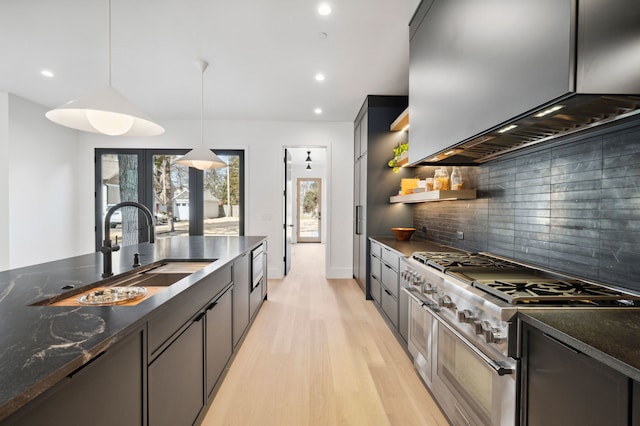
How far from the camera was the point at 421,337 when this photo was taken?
→ 214cm

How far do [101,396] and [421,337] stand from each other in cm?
183

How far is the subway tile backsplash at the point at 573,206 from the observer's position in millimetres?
1297

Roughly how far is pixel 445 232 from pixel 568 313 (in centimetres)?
208

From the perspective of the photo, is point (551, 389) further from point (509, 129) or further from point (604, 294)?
point (509, 129)

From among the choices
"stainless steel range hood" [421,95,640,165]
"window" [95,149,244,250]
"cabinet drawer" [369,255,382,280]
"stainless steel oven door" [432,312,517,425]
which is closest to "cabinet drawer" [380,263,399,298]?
"cabinet drawer" [369,255,382,280]

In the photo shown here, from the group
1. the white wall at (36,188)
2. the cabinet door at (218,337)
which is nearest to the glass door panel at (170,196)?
the white wall at (36,188)

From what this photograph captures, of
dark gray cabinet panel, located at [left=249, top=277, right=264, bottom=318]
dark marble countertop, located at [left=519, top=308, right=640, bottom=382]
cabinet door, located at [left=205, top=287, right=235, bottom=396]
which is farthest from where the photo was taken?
dark gray cabinet panel, located at [left=249, top=277, right=264, bottom=318]

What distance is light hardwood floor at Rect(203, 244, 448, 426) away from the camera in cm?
191

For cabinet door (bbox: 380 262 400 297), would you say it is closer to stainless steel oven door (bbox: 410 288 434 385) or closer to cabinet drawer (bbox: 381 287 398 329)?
cabinet drawer (bbox: 381 287 398 329)

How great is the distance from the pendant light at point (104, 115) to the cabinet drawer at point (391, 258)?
2.15 m

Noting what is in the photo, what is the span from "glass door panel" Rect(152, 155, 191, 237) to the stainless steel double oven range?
15.6 ft

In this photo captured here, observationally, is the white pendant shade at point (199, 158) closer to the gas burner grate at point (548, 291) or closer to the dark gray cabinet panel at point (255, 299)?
the dark gray cabinet panel at point (255, 299)

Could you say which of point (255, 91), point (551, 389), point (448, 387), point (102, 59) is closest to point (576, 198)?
point (551, 389)

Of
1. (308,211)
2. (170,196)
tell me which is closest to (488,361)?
(170,196)
